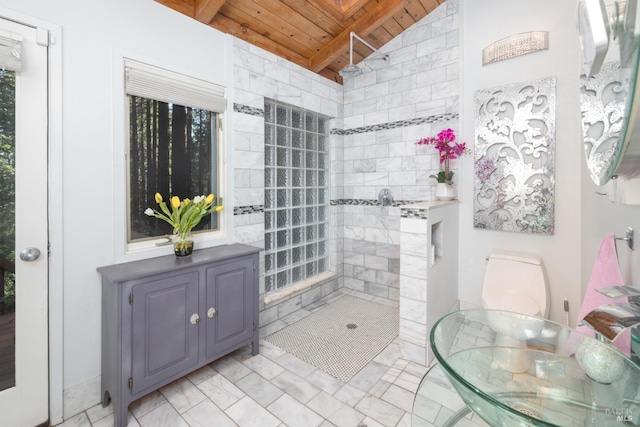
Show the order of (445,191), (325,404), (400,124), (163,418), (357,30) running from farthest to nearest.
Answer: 1. (400,124)
2. (357,30)
3. (445,191)
4. (325,404)
5. (163,418)

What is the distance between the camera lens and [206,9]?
2.23 meters

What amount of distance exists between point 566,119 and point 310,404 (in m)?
2.92

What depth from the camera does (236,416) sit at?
5.65ft

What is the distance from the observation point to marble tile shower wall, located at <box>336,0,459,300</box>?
299 cm

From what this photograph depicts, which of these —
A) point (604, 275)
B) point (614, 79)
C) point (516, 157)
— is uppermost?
point (516, 157)

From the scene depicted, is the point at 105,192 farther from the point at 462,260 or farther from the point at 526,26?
the point at 526,26

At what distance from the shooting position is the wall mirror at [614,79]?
0.51m

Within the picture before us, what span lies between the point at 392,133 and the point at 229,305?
253 cm

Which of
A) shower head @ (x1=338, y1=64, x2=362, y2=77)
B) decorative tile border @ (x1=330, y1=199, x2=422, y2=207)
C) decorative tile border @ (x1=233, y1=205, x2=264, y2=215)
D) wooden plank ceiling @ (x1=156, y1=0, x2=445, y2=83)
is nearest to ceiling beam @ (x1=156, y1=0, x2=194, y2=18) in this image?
wooden plank ceiling @ (x1=156, y1=0, x2=445, y2=83)

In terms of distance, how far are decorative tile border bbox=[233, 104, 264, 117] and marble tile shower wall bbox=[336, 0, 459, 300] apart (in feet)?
4.38

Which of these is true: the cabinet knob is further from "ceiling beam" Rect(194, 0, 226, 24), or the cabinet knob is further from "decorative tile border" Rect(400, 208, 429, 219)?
"ceiling beam" Rect(194, 0, 226, 24)

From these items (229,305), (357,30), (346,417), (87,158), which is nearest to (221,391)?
(229,305)

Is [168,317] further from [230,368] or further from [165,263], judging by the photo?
[230,368]

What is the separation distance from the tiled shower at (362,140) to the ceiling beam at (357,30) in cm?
19
